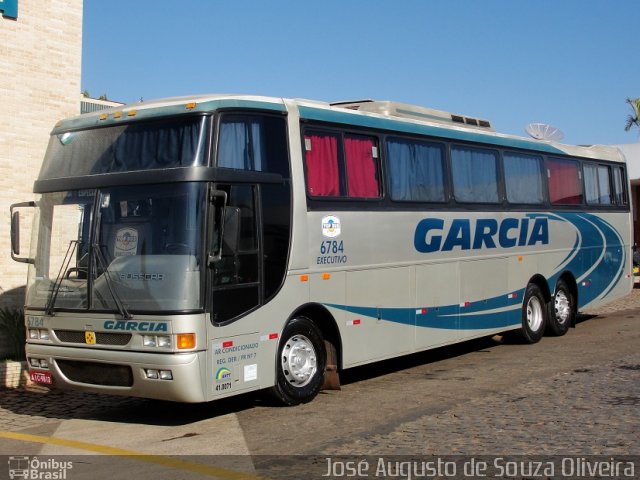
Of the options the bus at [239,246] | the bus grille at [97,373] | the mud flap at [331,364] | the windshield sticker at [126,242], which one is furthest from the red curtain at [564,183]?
A: the bus grille at [97,373]

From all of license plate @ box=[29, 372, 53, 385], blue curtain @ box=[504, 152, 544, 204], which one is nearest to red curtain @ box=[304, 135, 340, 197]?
license plate @ box=[29, 372, 53, 385]

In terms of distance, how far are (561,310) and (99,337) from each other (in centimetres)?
999

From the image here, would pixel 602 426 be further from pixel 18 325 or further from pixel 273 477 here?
pixel 18 325

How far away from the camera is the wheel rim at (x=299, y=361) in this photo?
9766mm

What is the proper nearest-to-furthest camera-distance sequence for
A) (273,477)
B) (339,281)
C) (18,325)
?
(273,477) → (339,281) → (18,325)

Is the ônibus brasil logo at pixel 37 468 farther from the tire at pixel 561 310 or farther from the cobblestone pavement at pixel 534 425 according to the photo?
the tire at pixel 561 310

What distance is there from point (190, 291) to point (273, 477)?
7.68 ft

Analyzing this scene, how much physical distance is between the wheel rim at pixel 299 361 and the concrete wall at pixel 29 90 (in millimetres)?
5612

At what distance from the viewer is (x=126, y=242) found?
882 cm

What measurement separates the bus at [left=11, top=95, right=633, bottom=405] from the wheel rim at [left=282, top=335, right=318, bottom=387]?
0.07 feet

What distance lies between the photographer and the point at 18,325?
12797 millimetres

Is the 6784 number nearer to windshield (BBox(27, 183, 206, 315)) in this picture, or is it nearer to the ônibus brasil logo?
windshield (BBox(27, 183, 206, 315))

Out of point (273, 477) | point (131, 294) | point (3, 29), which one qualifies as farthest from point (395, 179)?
point (3, 29)

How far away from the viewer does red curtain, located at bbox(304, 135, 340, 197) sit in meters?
10.2
